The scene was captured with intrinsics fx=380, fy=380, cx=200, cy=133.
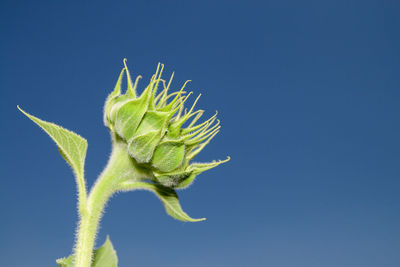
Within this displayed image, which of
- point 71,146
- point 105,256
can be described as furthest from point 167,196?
point 71,146

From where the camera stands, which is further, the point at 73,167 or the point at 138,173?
the point at 138,173

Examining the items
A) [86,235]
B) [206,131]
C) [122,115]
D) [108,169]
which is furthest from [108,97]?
[86,235]

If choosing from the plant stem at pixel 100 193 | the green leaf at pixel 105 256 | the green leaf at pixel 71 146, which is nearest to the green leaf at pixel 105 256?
the green leaf at pixel 105 256

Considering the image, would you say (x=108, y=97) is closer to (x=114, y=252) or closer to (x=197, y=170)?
(x=197, y=170)

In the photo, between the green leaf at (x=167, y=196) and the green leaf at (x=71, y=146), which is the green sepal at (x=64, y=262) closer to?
the green leaf at (x=71, y=146)

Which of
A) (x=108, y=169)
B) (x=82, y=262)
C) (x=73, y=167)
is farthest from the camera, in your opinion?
(x=108, y=169)

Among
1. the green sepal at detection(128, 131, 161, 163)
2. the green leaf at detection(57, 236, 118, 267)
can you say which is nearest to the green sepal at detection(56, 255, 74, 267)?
the green leaf at detection(57, 236, 118, 267)
